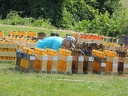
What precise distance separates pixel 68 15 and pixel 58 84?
3437cm

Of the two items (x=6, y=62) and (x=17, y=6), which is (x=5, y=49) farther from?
(x=17, y=6)

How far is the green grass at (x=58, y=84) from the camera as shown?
30.6ft

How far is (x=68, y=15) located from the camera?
146ft

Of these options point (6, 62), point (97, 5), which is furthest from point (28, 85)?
point (97, 5)

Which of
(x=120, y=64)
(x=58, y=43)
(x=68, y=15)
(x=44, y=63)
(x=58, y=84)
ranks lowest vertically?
(x=58, y=84)

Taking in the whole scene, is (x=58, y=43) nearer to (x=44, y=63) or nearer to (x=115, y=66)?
(x=44, y=63)

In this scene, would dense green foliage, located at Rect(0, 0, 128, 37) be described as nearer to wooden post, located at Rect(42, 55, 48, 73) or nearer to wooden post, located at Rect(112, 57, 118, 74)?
wooden post, located at Rect(112, 57, 118, 74)

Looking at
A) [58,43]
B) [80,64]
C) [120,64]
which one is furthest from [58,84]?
[120,64]

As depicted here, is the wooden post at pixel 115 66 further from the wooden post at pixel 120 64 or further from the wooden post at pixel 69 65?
the wooden post at pixel 69 65

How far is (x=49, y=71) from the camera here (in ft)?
41.9

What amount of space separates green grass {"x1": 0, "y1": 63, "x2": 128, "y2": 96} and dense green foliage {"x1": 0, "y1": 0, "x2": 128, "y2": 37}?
18526 mm

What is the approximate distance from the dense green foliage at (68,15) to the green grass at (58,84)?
1853cm

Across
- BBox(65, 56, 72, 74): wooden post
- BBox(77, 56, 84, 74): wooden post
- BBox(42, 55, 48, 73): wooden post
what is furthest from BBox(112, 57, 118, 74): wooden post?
BBox(42, 55, 48, 73): wooden post

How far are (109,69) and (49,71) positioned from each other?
6.47 ft
